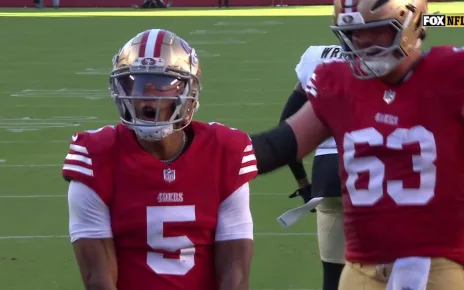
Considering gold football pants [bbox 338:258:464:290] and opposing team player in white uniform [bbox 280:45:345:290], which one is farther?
opposing team player in white uniform [bbox 280:45:345:290]

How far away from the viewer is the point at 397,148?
312 centimetres

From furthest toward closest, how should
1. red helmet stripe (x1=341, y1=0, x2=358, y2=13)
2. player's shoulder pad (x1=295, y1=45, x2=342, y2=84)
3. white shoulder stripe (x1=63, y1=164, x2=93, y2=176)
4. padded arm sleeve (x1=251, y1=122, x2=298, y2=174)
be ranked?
player's shoulder pad (x1=295, y1=45, x2=342, y2=84) < padded arm sleeve (x1=251, y1=122, x2=298, y2=174) < red helmet stripe (x1=341, y1=0, x2=358, y2=13) < white shoulder stripe (x1=63, y1=164, x2=93, y2=176)

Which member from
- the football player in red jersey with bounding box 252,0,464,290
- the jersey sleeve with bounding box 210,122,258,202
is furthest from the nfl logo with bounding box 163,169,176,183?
the football player in red jersey with bounding box 252,0,464,290

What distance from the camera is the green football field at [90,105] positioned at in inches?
259

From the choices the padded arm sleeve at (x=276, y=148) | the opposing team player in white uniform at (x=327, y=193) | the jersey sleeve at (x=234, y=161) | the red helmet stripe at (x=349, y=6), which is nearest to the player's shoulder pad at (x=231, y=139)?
the jersey sleeve at (x=234, y=161)

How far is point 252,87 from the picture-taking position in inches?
549

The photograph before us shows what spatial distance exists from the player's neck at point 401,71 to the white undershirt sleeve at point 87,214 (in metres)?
0.91

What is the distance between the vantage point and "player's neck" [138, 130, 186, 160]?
3.09m

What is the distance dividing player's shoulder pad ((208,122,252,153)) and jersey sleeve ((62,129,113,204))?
315 mm

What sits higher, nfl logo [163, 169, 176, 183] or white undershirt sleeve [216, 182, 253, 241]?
nfl logo [163, 169, 176, 183]

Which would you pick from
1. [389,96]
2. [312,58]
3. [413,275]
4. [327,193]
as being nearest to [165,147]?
[389,96]

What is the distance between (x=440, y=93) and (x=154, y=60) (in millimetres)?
825

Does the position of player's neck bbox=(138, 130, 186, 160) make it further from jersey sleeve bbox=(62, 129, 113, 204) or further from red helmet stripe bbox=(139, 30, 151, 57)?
red helmet stripe bbox=(139, 30, 151, 57)

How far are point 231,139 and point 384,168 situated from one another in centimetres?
45
